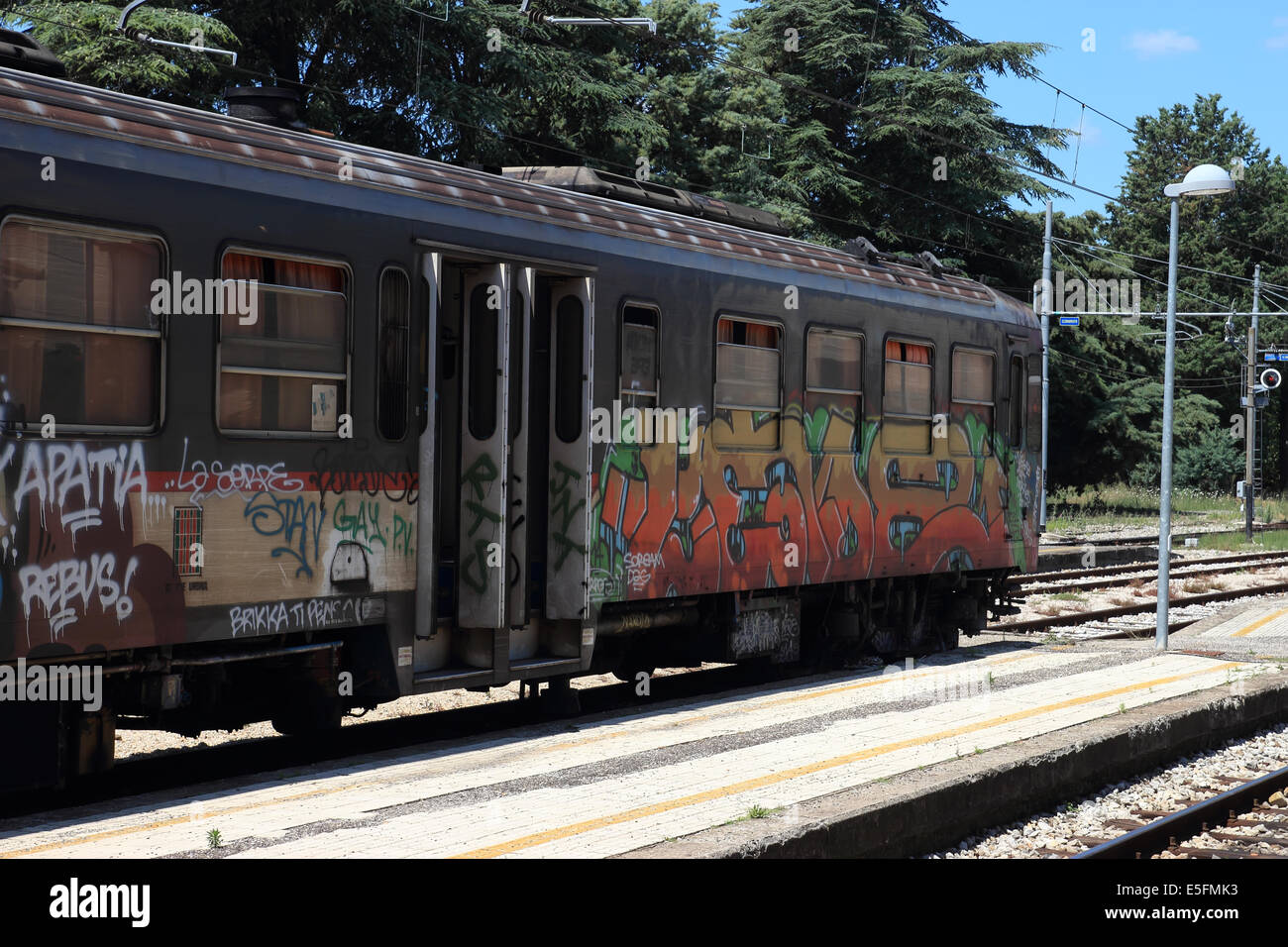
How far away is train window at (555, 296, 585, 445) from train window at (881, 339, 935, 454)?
4.08m

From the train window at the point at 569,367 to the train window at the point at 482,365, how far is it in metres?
0.69

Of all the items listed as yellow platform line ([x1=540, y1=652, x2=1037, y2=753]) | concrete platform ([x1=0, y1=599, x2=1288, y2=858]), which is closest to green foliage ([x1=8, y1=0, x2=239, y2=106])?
yellow platform line ([x1=540, y1=652, x2=1037, y2=753])

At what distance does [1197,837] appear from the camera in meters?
8.02

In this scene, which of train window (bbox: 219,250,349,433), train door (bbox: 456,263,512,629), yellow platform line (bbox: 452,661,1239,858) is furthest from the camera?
train door (bbox: 456,263,512,629)

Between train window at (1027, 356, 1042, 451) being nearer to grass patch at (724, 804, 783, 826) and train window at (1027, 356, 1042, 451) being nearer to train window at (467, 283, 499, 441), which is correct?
train window at (467, 283, 499, 441)

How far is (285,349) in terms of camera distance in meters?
7.95

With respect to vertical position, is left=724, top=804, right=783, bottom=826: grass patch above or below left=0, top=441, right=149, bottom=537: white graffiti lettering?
below

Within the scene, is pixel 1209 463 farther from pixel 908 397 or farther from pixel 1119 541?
pixel 908 397

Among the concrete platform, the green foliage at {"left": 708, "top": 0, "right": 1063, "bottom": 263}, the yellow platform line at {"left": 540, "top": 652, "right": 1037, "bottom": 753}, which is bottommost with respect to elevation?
the yellow platform line at {"left": 540, "top": 652, "right": 1037, "bottom": 753}

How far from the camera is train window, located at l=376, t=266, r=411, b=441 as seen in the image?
8.51 m

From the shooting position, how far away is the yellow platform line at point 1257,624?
16408mm

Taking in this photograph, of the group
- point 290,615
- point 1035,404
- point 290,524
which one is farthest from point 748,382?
point 1035,404

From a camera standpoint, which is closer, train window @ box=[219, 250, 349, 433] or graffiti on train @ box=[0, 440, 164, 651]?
graffiti on train @ box=[0, 440, 164, 651]

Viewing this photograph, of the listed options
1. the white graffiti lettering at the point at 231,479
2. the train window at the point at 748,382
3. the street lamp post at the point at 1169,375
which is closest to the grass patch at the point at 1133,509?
the street lamp post at the point at 1169,375
